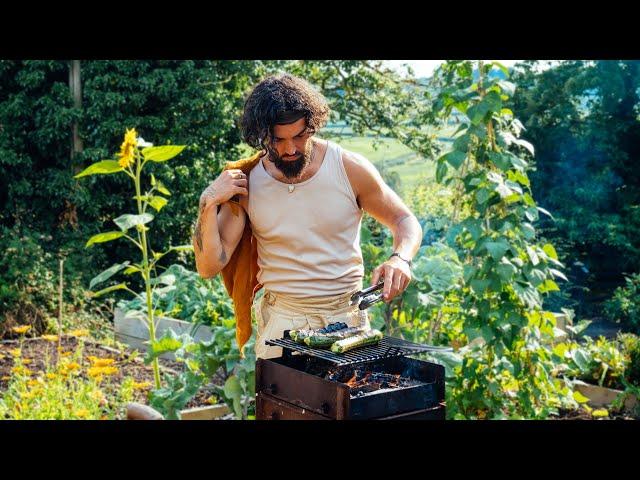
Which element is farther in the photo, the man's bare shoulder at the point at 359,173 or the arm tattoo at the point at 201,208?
the man's bare shoulder at the point at 359,173

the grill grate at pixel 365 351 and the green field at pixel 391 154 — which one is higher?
the green field at pixel 391 154

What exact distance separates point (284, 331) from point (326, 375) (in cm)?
31

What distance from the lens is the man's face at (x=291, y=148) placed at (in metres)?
2.77

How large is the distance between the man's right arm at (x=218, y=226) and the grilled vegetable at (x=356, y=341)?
2.20 ft

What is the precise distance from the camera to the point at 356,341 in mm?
2486

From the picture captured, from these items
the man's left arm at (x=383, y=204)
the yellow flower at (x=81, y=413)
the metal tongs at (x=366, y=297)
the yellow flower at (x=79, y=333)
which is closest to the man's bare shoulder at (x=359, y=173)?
the man's left arm at (x=383, y=204)

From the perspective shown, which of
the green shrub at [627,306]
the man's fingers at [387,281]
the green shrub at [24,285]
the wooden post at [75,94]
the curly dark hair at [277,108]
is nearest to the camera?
the man's fingers at [387,281]

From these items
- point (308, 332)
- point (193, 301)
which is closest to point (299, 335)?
point (308, 332)

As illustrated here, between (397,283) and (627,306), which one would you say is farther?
(627,306)

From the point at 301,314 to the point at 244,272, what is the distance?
287 mm

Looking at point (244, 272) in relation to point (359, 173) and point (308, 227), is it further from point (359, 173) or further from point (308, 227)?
point (359, 173)

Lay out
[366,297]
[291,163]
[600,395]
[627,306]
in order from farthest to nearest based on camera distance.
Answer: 1. [627,306]
2. [600,395]
3. [291,163]
4. [366,297]

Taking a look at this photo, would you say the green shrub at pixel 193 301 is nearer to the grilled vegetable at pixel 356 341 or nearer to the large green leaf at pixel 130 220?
the large green leaf at pixel 130 220

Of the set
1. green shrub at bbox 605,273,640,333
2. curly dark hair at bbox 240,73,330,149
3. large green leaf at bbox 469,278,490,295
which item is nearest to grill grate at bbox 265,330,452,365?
curly dark hair at bbox 240,73,330,149
